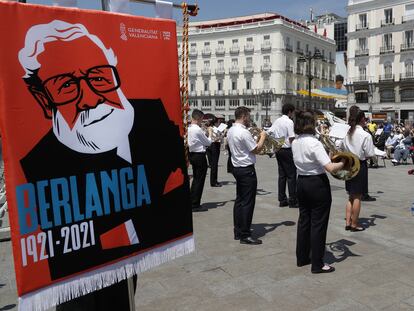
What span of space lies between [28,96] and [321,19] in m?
90.8

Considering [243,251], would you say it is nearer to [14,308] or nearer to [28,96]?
[14,308]

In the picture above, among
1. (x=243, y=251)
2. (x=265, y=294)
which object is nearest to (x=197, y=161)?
(x=243, y=251)

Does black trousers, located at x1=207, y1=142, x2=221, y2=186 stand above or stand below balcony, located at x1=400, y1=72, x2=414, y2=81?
below

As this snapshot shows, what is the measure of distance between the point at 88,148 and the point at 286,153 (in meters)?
6.30

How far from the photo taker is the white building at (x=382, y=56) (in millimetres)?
49969

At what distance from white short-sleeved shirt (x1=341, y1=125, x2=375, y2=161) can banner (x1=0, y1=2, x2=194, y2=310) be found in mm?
4602

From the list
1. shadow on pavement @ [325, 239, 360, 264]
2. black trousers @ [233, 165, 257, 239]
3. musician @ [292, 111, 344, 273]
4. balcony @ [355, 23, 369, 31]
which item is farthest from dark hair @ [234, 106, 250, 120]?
balcony @ [355, 23, 369, 31]

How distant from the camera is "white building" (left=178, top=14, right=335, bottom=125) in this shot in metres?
67.6

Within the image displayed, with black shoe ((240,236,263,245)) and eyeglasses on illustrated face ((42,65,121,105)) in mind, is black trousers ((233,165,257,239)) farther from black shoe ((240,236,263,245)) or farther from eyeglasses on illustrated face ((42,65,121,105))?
eyeglasses on illustrated face ((42,65,121,105))

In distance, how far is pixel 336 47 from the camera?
8212cm

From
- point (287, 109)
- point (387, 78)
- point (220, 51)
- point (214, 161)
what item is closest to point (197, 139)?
point (287, 109)

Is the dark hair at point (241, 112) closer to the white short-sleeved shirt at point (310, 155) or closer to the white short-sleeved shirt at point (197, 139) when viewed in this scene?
the white short-sleeved shirt at point (310, 155)

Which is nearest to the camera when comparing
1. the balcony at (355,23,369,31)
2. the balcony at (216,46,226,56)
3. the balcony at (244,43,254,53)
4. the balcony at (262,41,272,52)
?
the balcony at (355,23,369,31)

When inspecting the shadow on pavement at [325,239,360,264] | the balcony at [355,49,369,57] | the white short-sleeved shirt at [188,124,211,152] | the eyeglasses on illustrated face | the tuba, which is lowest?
the shadow on pavement at [325,239,360,264]
